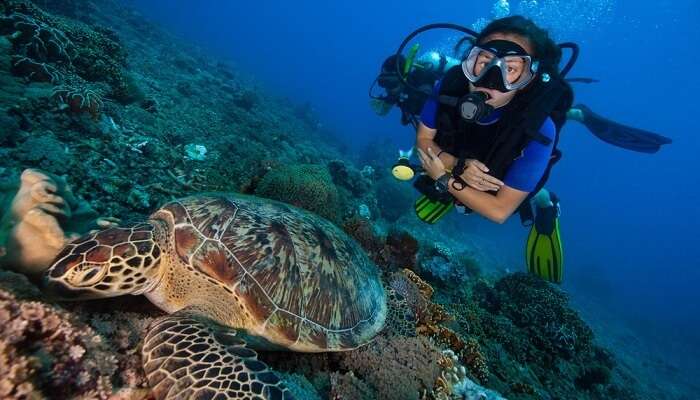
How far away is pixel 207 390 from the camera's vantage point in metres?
1.65

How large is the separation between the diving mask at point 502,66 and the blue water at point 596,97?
23.5 m

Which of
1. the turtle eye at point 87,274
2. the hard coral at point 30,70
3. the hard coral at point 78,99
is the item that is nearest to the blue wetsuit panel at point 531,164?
the turtle eye at point 87,274

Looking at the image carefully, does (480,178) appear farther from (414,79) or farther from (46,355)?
(414,79)

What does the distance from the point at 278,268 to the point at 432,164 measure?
7.43ft

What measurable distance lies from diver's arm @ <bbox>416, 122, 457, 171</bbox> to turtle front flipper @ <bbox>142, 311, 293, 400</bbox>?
303 cm

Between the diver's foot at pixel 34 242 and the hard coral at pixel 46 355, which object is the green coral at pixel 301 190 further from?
the hard coral at pixel 46 355

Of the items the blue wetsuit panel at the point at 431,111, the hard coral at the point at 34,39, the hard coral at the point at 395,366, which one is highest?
the blue wetsuit panel at the point at 431,111

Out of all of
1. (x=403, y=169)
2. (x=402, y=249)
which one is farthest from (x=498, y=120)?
(x=402, y=249)

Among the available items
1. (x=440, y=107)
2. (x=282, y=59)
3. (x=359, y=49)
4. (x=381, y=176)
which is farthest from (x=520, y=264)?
(x=359, y=49)

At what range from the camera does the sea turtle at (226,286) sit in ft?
5.80

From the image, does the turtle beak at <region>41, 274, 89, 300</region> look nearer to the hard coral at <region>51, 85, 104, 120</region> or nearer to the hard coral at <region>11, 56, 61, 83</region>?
the hard coral at <region>51, 85, 104, 120</region>

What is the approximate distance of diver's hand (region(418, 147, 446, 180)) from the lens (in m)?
3.82

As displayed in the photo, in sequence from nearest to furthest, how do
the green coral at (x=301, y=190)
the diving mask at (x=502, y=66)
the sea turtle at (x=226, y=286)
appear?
the sea turtle at (x=226, y=286)
the diving mask at (x=502, y=66)
the green coral at (x=301, y=190)

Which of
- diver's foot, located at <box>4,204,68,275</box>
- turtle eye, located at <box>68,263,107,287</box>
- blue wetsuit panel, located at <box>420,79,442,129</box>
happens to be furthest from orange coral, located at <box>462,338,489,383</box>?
diver's foot, located at <box>4,204,68,275</box>
